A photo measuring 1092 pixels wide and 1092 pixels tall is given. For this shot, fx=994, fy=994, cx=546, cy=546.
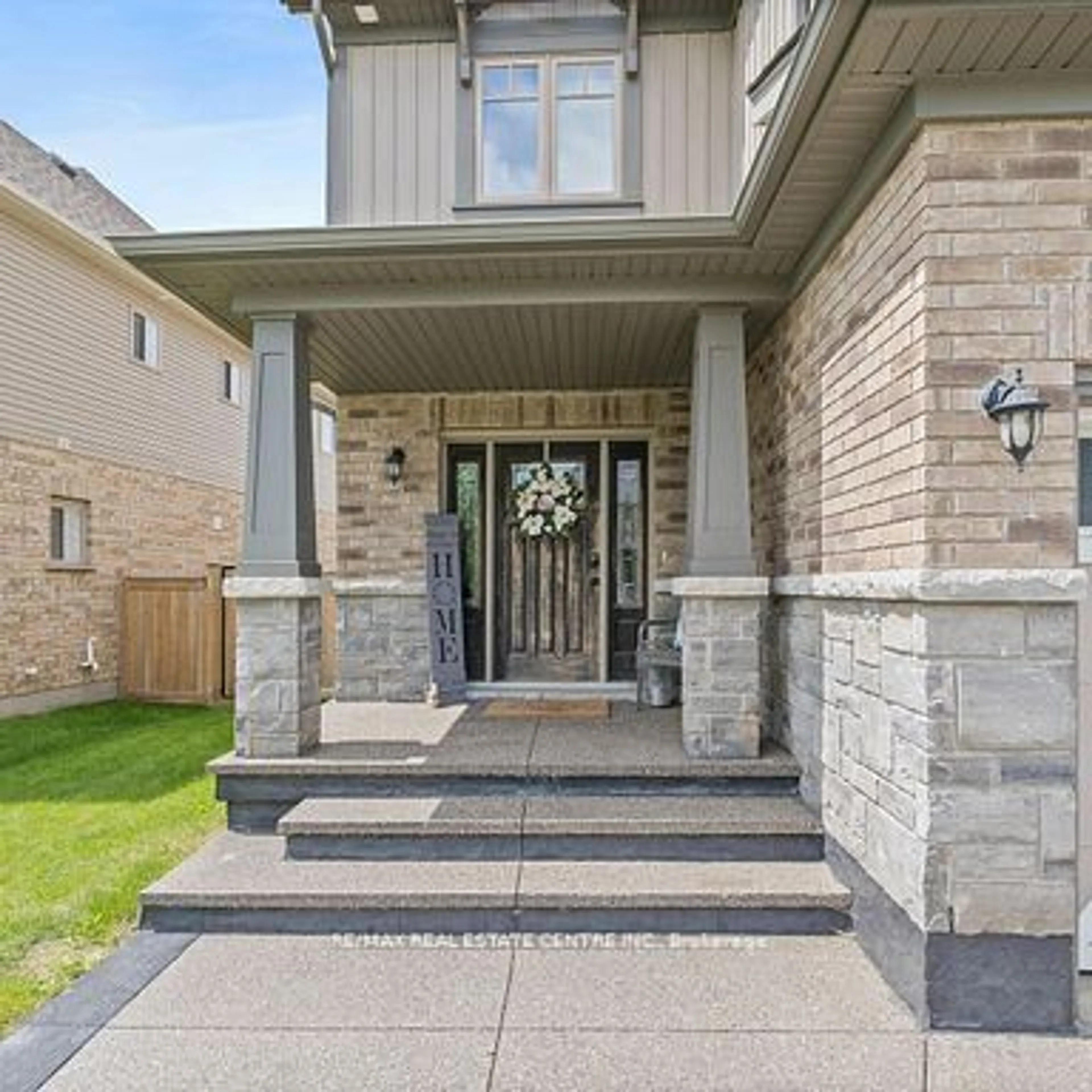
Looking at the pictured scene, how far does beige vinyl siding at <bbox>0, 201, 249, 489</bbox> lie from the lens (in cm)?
1043

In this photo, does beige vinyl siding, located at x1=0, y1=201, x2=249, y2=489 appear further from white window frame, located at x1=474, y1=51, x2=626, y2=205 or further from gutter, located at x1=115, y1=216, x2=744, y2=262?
gutter, located at x1=115, y1=216, x2=744, y2=262

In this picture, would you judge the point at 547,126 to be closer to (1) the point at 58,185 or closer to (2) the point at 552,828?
(2) the point at 552,828

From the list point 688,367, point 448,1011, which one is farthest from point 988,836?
point 688,367

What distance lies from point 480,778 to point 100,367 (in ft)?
29.7

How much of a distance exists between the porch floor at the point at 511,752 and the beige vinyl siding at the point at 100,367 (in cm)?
619

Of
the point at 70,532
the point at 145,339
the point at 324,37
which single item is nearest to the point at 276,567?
the point at 324,37

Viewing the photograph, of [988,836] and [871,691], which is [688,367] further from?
[988,836]

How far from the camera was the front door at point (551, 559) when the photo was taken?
8.01 metres

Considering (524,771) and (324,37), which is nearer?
(524,771)

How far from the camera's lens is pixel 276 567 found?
541 centimetres

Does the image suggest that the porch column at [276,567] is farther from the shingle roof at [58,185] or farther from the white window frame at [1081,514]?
the shingle roof at [58,185]

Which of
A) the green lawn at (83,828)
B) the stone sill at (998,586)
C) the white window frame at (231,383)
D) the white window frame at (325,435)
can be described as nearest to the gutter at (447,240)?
the stone sill at (998,586)

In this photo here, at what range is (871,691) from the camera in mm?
3900

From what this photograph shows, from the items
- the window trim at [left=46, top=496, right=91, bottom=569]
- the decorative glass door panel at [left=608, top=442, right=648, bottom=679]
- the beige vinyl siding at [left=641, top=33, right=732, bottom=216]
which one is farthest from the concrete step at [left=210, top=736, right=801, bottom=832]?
the window trim at [left=46, top=496, right=91, bottom=569]
